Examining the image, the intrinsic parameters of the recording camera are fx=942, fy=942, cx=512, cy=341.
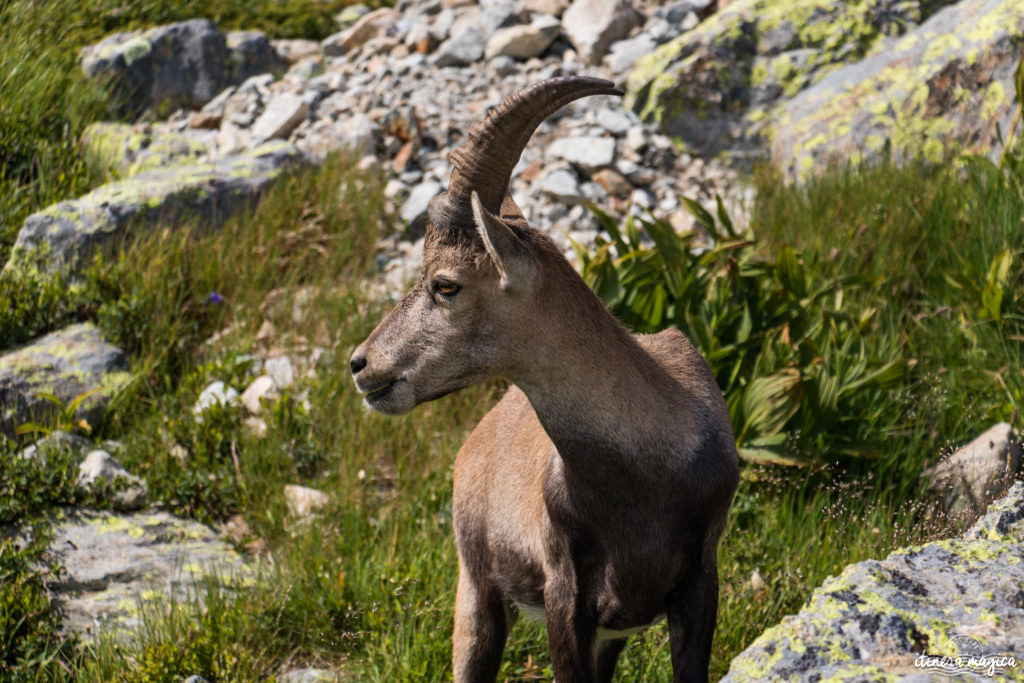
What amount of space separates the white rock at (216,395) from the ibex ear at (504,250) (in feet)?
12.9

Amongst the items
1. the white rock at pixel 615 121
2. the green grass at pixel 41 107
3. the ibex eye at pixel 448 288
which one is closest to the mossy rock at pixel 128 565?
the ibex eye at pixel 448 288

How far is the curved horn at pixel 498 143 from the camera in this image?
9.66 feet

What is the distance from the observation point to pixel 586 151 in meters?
8.88

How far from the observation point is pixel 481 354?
3.09m

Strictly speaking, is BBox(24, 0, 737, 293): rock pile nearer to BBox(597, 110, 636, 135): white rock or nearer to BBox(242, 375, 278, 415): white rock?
BBox(597, 110, 636, 135): white rock

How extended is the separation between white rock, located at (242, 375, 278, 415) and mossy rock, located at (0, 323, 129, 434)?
86 centimetres

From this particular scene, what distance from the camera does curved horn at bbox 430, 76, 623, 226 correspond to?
2945 mm

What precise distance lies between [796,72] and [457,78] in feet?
11.7

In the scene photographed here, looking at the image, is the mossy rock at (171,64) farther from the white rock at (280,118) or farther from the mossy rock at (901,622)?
the mossy rock at (901,622)

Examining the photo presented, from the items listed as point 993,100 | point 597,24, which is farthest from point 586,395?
point 597,24

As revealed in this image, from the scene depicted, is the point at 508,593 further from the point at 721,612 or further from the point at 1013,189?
the point at 1013,189

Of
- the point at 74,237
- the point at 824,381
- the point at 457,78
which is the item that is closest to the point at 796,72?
the point at 457,78

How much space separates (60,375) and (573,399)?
484cm

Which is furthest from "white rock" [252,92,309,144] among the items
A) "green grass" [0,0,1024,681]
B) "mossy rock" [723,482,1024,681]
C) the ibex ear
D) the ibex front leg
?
"mossy rock" [723,482,1024,681]
